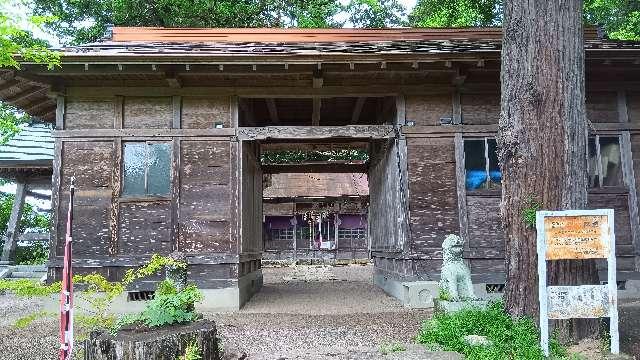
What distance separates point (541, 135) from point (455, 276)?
90.3 inches

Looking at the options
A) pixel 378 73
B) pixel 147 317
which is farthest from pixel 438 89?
pixel 147 317

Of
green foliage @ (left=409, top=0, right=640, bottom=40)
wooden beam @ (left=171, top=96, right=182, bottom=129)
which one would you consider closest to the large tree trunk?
wooden beam @ (left=171, top=96, right=182, bottom=129)

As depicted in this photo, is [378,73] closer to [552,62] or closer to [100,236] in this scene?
[552,62]

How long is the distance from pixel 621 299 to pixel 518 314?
4716 mm

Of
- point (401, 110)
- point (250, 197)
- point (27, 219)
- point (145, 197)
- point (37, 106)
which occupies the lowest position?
point (27, 219)

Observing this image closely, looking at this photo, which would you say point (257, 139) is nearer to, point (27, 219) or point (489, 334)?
point (489, 334)

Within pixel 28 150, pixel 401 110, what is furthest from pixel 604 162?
pixel 28 150

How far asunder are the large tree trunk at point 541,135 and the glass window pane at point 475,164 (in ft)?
11.7

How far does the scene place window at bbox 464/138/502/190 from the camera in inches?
382

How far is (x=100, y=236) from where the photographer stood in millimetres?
9352

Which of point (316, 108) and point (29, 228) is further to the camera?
point (29, 228)

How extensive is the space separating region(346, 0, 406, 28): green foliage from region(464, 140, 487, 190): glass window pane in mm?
15659

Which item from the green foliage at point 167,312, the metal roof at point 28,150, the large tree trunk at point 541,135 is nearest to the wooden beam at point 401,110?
the large tree trunk at point 541,135

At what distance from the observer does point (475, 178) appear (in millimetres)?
9734
